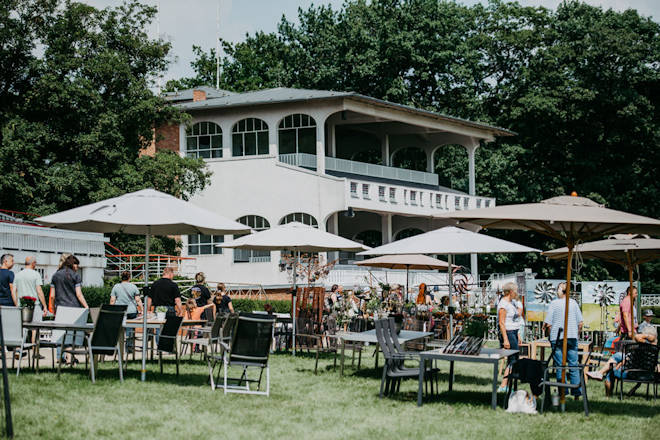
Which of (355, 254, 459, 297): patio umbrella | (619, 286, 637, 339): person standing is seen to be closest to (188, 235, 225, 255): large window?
(355, 254, 459, 297): patio umbrella

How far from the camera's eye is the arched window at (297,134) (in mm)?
39875

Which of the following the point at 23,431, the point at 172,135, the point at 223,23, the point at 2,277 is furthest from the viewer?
the point at 223,23

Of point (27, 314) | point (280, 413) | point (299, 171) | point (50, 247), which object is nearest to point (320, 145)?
point (299, 171)

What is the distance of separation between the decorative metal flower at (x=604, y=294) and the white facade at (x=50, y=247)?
16.0m

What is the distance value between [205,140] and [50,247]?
14.8 m

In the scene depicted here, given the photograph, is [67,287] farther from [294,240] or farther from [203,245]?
[203,245]

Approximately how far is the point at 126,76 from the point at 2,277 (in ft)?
69.6

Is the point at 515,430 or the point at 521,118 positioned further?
the point at 521,118

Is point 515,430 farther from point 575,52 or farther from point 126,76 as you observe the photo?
point 575,52

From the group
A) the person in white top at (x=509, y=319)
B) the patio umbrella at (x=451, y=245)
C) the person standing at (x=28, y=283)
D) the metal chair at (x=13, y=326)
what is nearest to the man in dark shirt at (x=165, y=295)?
the person standing at (x=28, y=283)

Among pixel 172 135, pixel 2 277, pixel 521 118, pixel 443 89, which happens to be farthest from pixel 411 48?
pixel 2 277

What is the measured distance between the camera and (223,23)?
58.6 metres

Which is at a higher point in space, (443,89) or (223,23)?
(223,23)

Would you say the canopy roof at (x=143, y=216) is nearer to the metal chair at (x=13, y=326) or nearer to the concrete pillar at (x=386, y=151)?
the metal chair at (x=13, y=326)
